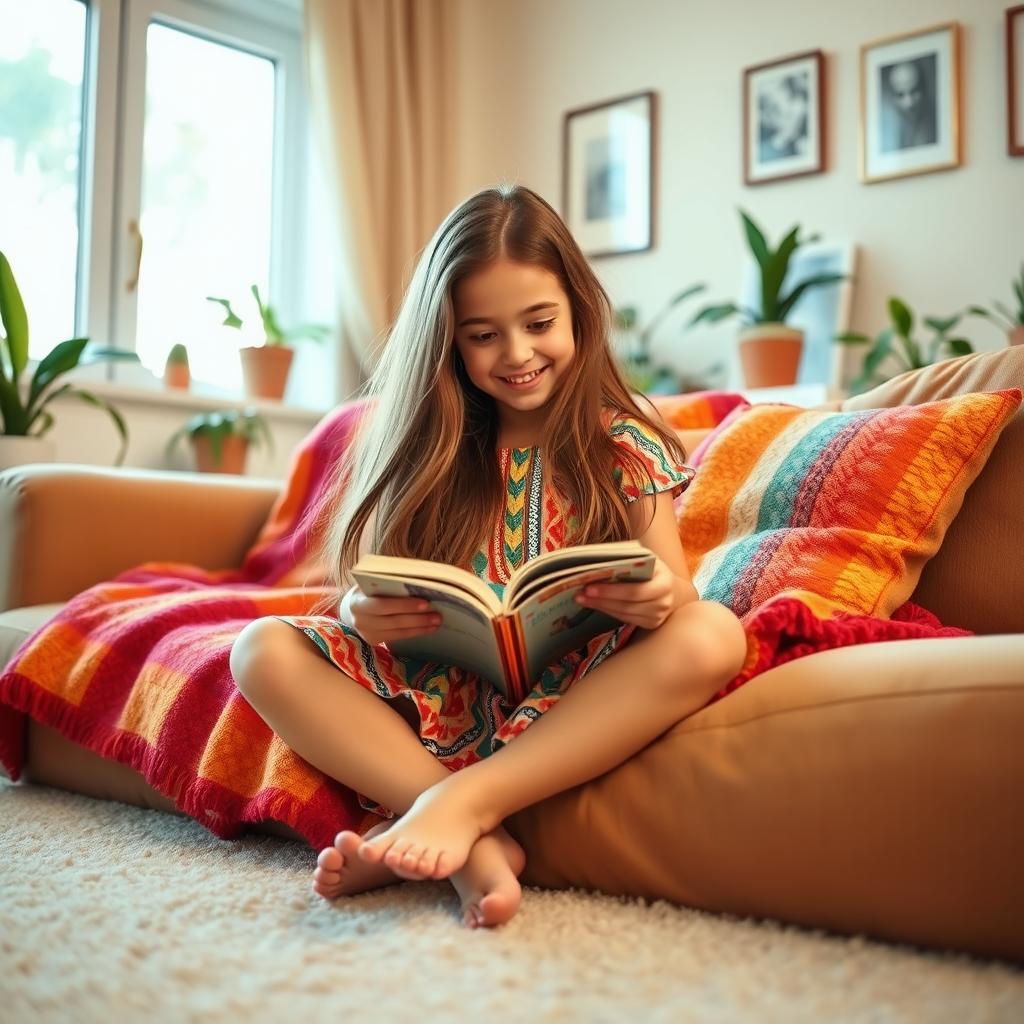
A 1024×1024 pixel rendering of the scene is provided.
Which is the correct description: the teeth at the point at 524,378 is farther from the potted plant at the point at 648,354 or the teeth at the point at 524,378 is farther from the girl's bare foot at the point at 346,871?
the potted plant at the point at 648,354

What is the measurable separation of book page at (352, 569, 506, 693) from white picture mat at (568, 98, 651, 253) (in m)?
2.27

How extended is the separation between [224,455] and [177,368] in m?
0.34

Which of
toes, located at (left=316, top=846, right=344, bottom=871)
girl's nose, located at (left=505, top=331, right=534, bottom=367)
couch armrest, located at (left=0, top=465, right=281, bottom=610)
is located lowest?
toes, located at (left=316, top=846, right=344, bottom=871)

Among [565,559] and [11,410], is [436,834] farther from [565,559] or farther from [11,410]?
[11,410]

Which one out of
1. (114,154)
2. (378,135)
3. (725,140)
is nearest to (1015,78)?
(725,140)

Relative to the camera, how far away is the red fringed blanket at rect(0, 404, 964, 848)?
117 centimetres

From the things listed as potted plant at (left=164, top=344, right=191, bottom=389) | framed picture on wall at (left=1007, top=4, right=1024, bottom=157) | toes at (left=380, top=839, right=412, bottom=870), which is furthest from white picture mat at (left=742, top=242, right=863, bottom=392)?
toes at (left=380, top=839, right=412, bottom=870)

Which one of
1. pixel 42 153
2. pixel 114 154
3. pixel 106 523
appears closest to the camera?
pixel 106 523

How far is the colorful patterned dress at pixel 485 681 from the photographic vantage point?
3.84 ft

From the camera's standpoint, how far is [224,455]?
2.84 meters

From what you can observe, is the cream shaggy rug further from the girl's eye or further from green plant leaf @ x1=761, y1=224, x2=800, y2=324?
green plant leaf @ x1=761, y1=224, x2=800, y2=324

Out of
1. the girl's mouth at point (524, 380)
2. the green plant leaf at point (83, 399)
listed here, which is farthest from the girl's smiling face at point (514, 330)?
the green plant leaf at point (83, 399)

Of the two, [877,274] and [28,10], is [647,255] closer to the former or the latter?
[877,274]

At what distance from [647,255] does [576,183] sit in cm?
34
